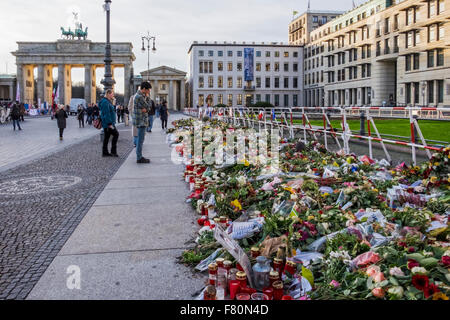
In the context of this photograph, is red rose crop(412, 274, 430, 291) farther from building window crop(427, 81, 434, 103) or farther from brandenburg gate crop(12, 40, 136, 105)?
brandenburg gate crop(12, 40, 136, 105)

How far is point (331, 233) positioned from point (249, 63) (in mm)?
103398

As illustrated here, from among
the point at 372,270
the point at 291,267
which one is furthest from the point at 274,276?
the point at 372,270

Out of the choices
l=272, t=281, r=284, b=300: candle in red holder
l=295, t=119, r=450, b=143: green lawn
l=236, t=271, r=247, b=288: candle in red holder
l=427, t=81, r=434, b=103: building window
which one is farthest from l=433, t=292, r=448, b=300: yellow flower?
l=427, t=81, r=434, b=103: building window

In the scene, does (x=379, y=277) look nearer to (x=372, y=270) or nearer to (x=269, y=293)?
(x=372, y=270)

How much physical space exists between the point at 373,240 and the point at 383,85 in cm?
6504

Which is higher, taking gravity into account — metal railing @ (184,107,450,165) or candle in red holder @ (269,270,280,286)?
metal railing @ (184,107,450,165)

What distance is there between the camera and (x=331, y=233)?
4059 millimetres

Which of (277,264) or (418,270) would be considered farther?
(277,264)

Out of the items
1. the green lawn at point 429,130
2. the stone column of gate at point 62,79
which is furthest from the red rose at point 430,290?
the stone column of gate at point 62,79

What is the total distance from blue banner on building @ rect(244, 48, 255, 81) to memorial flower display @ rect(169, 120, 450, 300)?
99673 mm

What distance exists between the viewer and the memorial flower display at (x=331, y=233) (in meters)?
3.01

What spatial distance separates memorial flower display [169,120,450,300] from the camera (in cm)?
301
